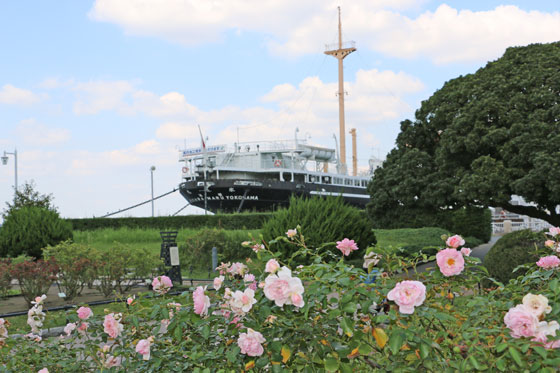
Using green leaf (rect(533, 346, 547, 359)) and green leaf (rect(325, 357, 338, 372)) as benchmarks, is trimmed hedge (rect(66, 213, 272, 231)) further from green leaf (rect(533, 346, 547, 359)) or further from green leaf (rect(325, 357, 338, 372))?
green leaf (rect(533, 346, 547, 359))

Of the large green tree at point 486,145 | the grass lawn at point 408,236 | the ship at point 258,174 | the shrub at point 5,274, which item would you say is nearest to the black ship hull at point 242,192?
the ship at point 258,174

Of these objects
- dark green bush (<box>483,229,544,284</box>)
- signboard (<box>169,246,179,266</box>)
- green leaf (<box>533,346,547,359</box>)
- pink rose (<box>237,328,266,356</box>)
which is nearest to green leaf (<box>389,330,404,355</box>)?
green leaf (<box>533,346,547,359</box>)

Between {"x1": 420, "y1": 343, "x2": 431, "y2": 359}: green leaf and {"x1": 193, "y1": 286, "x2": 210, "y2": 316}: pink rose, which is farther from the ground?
{"x1": 193, "y1": 286, "x2": 210, "y2": 316}: pink rose

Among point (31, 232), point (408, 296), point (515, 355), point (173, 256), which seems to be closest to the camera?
point (515, 355)

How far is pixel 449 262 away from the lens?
302 centimetres

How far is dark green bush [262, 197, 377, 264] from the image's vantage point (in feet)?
35.3

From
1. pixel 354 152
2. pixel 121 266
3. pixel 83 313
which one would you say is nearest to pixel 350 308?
pixel 83 313

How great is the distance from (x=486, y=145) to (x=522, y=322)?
15.8 metres

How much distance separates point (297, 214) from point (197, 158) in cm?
4386

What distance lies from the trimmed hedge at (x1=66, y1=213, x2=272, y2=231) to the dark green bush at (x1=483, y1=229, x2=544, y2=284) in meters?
20.4

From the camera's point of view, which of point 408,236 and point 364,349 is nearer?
point 364,349

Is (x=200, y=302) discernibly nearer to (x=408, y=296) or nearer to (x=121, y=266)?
(x=408, y=296)

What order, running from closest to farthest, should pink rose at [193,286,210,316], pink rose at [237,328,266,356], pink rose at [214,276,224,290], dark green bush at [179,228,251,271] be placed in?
pink rose at [237,328,266,356]
pink rose at [193,286,210,316]
pink rose at [214,276,224,290]
dark green bush at [179,228,251,271]

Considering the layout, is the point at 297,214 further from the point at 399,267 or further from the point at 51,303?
the point at 399,267
